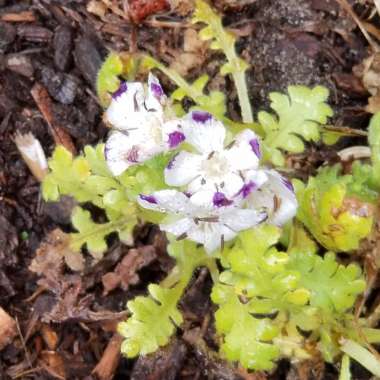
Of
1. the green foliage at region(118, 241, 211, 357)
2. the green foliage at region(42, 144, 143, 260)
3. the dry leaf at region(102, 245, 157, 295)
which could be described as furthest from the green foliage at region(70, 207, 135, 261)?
the green foliage at region(118, 241, 211, 357)

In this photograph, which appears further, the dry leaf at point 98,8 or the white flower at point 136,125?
the dry leaf at point 98,8

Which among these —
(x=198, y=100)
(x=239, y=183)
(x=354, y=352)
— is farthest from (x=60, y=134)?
(x=354, y=352)

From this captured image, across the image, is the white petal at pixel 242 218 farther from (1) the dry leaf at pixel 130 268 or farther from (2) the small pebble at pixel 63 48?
(2) the small pebble at pixel 63 48

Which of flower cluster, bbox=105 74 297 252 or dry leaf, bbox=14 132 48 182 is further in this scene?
dry leaf, bbox=14 132 48 182

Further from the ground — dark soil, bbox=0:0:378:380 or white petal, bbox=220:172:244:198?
white petal, bbox=220:172:244:198

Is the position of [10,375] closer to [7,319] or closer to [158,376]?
[7,319]

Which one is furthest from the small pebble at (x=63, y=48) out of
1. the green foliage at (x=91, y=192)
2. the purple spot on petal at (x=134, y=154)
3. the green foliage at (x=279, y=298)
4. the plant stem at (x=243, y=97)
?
the green foliage at (x=279, y=298)

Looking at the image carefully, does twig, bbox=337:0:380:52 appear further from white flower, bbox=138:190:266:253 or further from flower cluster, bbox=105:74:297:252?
white flower, bbox=138:190:266:253
